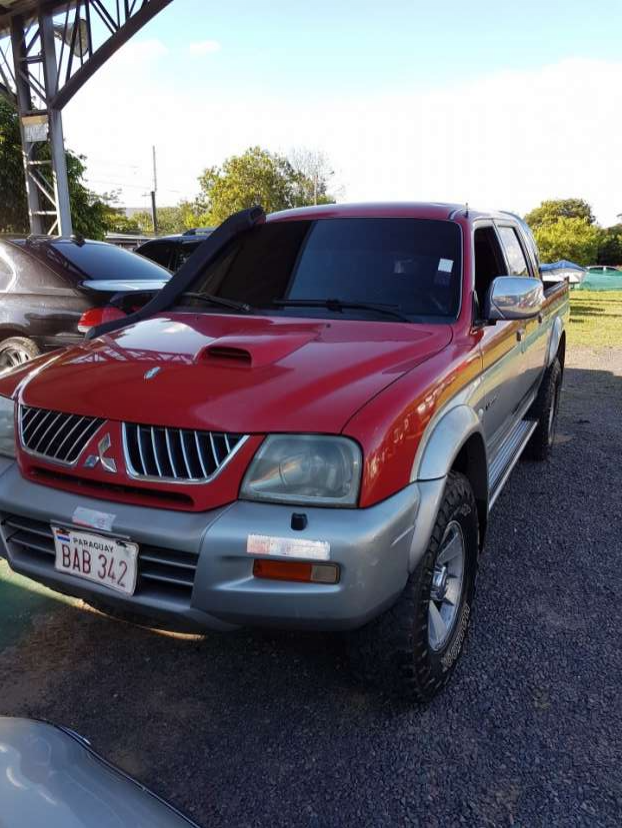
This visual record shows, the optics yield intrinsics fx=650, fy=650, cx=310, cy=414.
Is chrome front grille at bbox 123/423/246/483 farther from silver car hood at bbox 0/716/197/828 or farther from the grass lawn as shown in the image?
the grass lawn

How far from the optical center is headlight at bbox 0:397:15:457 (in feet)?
7.55

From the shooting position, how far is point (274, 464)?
1.85 m

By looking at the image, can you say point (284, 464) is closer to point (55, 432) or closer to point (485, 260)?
point (55, 432)

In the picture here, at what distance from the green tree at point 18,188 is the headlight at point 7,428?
11.6 metres

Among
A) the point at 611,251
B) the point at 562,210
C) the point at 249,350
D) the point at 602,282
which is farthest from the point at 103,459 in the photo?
→ the point at 562,210

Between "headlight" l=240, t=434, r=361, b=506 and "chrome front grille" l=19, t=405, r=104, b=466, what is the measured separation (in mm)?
581

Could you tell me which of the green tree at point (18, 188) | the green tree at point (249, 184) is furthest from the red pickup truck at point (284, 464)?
the green tree at point (249, 184)

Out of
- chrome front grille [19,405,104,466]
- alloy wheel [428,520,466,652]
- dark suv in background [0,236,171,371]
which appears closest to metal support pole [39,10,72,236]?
dark suv in background [0,236,171,371]

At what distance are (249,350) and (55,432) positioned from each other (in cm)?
70

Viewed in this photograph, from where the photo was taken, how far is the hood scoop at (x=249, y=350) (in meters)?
2.21

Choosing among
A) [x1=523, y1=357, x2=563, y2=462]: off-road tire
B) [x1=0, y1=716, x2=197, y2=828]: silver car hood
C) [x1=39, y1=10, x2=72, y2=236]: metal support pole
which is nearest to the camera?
[x1=0, y1=716, x2=197, y2=828]: silver car hood

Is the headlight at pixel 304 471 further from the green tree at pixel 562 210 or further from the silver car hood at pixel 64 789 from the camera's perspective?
the green tree at pixel 562 210

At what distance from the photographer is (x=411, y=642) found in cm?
202

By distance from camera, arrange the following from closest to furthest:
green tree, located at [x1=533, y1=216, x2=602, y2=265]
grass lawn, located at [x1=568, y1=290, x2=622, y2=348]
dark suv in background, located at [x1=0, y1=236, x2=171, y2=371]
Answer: dark suv in background, located at [x1=0, y1=236, x2=171, y2=371], grass lawn, located at [x1=568, y1=290, x2=622, y2=348], green tree, located at [x1=533, y1=216, x2=602, y2=265]
